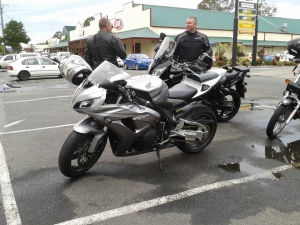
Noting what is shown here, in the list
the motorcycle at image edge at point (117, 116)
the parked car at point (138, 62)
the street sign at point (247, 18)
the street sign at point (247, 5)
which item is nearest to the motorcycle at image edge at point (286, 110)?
the motorcycle at image edge at point (117, 116)

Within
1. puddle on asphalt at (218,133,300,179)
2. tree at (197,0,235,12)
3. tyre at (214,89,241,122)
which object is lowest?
puddle on asphalt at (218,133,300,179)

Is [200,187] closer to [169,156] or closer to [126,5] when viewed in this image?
[169,156]

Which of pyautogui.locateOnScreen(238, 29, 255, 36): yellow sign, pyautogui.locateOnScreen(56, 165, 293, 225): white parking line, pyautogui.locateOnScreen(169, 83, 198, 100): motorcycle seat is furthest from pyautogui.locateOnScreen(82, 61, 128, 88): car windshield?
pyautogui.locateOnScreen(238, 29, 255, 36): yellow sign

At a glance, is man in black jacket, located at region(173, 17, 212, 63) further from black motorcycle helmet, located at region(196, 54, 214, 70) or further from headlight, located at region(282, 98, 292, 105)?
headlight, located at region(282, 98, 292, 105)

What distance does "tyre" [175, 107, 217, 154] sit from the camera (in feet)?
14.8

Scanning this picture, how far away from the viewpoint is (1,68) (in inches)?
1288

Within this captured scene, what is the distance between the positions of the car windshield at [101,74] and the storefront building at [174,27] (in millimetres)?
31969

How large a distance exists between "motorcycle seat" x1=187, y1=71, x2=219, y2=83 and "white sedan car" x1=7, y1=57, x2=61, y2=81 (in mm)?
16421

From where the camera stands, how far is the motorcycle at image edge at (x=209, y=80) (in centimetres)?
477

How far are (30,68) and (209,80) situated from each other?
54.6ft

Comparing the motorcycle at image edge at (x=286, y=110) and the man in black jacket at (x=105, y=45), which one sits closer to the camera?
the motorcycle at image edge at (x=286, y=110)

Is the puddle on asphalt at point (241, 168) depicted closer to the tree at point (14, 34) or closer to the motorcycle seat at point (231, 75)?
the motorcycle seat at point (231, 75)

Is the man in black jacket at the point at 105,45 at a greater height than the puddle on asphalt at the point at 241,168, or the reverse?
the man in black jacket at the point at 105,45

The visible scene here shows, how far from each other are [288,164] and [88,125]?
2.79 m
